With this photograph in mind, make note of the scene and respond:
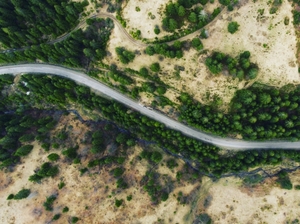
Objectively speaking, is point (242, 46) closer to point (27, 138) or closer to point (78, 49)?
point (78, 49)

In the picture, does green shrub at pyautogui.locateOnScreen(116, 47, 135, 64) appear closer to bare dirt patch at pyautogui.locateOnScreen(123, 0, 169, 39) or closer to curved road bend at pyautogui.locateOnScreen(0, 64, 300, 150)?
bare dirt patch at pyautogui.locateOnScreen(123, 0, 169, 39)

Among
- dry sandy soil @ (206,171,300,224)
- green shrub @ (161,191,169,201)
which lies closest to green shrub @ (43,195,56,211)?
green shrub @ (161,191,169,201)

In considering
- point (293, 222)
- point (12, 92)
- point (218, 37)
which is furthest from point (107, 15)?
point (293, 222)

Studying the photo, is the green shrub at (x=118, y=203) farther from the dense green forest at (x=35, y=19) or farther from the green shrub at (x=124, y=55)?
the dense green forest at (x=35, y=19)

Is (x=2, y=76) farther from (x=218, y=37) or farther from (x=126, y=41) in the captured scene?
(x=218, y=37)

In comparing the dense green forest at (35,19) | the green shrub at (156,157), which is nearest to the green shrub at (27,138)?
the dense green forest at (35,19)

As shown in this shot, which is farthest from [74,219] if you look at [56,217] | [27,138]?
[27,138]
